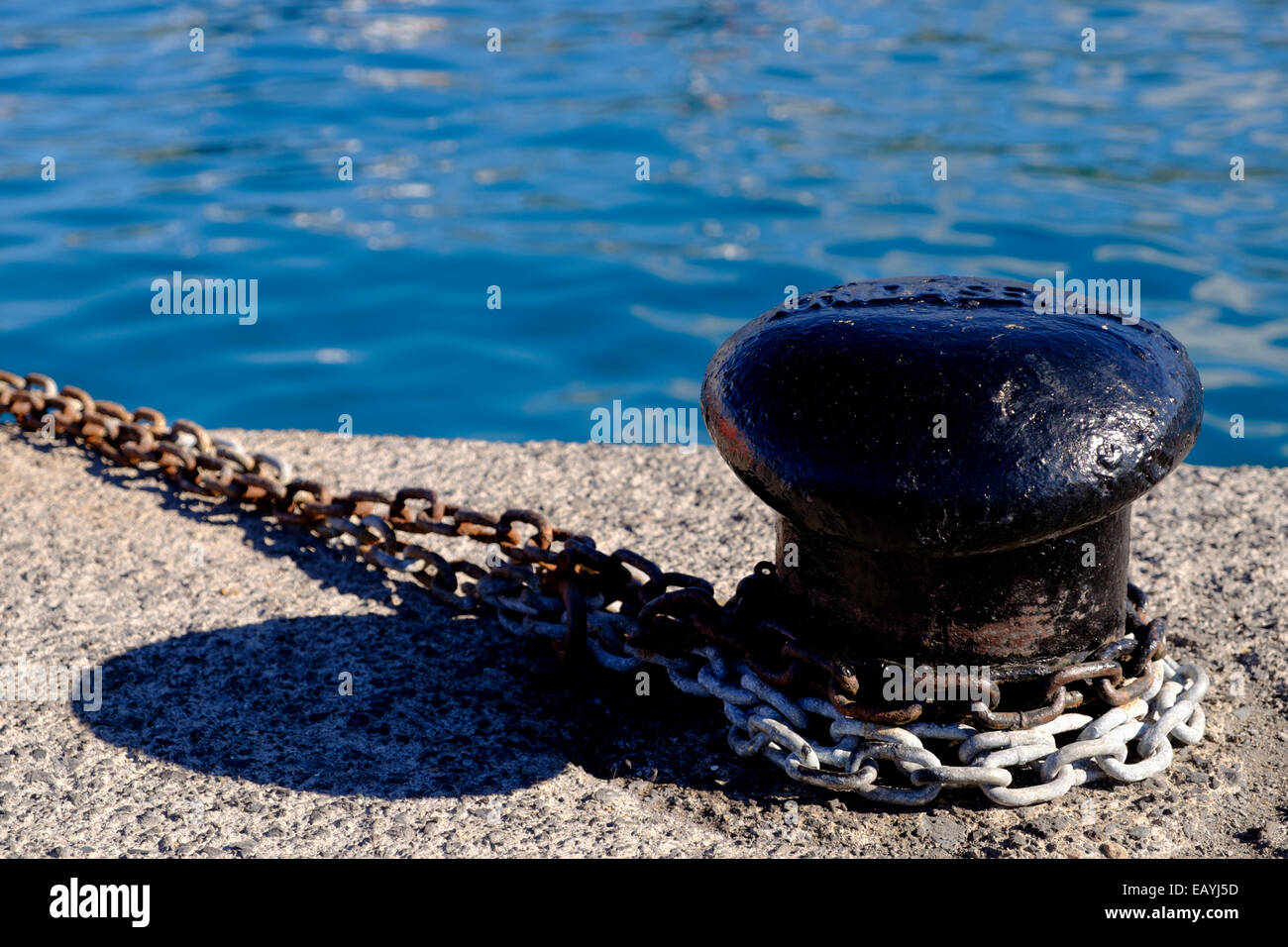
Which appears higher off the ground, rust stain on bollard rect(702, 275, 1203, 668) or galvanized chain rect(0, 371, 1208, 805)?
rust stain on bollard rect(702, 275, 1203, 668)

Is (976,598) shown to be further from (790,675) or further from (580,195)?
(580,195)

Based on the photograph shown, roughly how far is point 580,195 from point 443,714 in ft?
18.6

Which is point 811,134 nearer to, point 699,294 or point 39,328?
point 699,294

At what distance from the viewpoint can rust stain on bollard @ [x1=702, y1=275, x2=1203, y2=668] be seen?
208cm

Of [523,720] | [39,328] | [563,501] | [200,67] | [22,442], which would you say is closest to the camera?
[523,720]

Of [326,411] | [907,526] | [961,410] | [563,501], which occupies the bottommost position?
[326,411]

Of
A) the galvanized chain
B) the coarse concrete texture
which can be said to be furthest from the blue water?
the galvanized chain

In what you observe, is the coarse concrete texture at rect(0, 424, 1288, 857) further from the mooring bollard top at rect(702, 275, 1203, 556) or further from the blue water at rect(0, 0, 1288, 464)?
the blue water at rect(0, 0, 1288, 464)

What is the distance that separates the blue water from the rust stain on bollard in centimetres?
377

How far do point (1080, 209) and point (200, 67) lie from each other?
6.88m

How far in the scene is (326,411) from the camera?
6125 millimetres

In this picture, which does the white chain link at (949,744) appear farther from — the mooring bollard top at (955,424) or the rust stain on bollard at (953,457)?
the mooring bollard top at (955,424)

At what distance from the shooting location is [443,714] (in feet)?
8.63

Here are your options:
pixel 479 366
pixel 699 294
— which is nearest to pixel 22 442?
pixel 479 366
